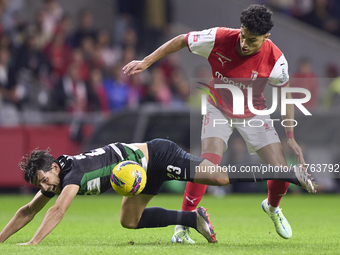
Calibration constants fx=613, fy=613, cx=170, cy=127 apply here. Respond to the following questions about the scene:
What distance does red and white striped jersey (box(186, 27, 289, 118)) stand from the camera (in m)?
6.45

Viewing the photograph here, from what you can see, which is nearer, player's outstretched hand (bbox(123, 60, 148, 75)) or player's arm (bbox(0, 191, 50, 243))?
player's arm (bbox(0, 191, 50, 243))

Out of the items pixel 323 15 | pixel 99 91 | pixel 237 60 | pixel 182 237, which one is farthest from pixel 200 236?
pixel 323 15

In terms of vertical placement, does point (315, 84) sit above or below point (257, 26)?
below

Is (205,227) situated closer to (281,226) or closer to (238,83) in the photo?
(281,226)

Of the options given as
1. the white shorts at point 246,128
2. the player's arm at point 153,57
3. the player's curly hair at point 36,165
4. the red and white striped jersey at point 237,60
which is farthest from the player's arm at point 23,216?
the red and white striped jersey at point 237,60

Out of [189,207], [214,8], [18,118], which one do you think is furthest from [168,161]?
[214,8]

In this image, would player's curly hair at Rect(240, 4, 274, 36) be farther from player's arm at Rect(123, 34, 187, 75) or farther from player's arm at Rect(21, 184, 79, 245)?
player's arm at Rect(21, 184, 79, 245)

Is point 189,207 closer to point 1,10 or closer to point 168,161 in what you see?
point 168,161

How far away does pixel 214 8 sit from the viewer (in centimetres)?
1598

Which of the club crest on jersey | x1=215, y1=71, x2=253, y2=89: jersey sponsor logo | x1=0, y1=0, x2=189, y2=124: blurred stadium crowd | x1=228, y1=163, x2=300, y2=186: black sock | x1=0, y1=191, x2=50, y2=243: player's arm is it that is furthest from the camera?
x1=0, y1=0, x2=189, y2=124: blurred stadium crowd

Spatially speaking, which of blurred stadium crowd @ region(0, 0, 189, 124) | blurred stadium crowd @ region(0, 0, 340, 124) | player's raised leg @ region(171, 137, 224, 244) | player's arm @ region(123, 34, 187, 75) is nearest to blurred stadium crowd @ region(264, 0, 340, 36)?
blurred stadium crowd @ region(0, 0, 340, 124)

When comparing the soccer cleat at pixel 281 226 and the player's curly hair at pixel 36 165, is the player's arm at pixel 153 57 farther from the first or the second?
the soccer cleat at pixel 281 226

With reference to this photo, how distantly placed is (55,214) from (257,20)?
106 inches

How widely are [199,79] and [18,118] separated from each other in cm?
404
